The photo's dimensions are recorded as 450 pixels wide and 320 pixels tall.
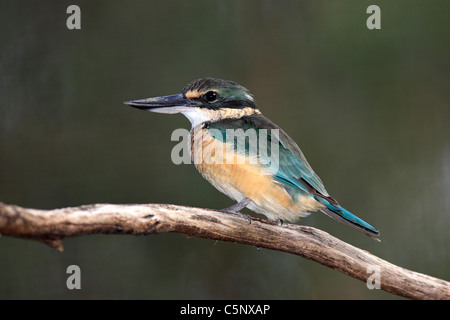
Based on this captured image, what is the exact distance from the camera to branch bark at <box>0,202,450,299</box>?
5.86 feet

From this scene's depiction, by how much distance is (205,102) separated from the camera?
9.61ft

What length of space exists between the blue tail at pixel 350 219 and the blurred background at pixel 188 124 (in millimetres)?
1572

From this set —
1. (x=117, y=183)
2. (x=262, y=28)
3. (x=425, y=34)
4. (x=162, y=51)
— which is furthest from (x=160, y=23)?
(x=425, y=34)

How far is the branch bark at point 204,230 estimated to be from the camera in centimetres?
179

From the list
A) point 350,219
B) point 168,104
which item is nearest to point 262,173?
point 350,219

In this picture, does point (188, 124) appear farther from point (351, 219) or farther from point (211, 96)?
point (351, 219)

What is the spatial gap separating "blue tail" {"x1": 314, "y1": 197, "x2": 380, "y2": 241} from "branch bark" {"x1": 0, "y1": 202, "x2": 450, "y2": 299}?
151mm

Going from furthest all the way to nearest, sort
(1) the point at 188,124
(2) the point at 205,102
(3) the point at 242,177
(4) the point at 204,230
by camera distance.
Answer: (1) the point at 188,124, (2) the point at 205,102, (3) the point at 242,177, (4) the point at 204,230

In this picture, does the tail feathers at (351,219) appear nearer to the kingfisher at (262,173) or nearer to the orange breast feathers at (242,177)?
the kingfisher at (262,173)

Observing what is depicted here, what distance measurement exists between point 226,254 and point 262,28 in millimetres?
1888

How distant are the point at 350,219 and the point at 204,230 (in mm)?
799

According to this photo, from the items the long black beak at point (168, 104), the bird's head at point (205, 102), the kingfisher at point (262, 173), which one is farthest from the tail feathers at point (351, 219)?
the long black beak at point (168, 104)

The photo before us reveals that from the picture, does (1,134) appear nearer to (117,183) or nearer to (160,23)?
(117,183)

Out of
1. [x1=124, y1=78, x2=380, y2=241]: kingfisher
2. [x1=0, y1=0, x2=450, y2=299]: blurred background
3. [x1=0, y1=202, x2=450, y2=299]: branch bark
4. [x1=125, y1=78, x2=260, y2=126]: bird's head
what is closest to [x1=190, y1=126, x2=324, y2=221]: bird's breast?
[x1=124, y1=78, x2=380, y2=241]: kingfisher
